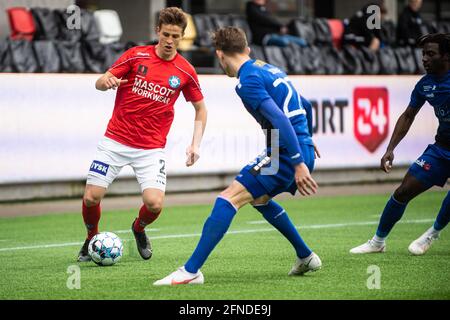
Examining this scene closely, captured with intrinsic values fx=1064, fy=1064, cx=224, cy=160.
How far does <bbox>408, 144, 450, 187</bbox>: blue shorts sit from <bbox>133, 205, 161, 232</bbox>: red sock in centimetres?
253

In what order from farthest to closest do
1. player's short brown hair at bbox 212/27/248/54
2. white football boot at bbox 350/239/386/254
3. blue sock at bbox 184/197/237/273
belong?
white football boot at bbox 350/239/386/254, player's short brown hair at bbox 212/27/248/54, blue sock at bbox 184/197/237/273

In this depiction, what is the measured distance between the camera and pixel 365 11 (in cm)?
2039

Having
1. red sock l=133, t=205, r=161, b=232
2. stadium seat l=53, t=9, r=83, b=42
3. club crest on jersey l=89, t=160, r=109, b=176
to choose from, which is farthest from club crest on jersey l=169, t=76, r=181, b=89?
stadium seat l=53, t=9, r=83, b=42

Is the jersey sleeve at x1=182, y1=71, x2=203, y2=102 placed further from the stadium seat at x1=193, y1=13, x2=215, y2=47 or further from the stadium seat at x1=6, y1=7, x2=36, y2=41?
the stadium seat at x1=193, y1=13, x2=215, y2=47

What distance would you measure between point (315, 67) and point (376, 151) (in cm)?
193

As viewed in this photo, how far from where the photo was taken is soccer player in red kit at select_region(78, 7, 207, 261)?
9797 millimetres

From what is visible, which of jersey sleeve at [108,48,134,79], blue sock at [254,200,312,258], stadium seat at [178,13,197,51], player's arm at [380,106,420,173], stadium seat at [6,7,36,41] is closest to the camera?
blue sock at [254,200,312,258]

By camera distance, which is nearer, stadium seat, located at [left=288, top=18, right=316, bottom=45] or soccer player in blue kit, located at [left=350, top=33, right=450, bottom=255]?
soccer player in blue kit, located at [left=350, top=33, right=450, bottom=255]

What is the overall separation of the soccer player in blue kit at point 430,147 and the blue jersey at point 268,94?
1998 millimetres

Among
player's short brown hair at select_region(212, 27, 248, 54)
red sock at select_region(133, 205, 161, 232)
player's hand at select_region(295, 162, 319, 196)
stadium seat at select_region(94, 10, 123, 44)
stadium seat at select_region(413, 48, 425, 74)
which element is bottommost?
stadium seat at select_region(413, 48, 425, 74)

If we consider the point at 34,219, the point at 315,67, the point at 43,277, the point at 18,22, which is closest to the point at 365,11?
the point at 315,67

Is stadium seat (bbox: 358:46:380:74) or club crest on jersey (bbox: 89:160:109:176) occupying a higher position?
club crest on jersey (bbox: 89:160:109:176)

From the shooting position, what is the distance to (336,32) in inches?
841

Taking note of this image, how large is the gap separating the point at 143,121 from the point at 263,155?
1896mm
